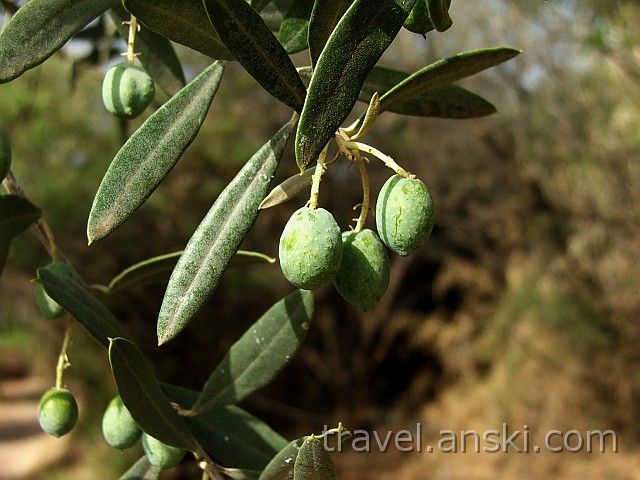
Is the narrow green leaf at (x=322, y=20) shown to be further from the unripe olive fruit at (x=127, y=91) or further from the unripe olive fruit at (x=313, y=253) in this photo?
the unripe olive fruit at (x=127, y=91)

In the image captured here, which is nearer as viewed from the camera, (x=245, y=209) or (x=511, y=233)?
(x=245, y=209)

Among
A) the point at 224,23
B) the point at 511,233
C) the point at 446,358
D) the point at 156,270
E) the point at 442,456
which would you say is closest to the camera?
the point at 224,23

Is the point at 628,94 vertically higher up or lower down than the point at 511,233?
higher up

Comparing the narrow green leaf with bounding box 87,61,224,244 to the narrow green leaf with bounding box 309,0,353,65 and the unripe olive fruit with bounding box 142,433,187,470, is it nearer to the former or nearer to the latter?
the narrow green leaf with bounding box 309,0,353,65

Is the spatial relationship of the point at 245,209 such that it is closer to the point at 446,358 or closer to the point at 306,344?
the point at 306,344

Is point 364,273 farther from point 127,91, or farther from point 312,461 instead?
point 127,91

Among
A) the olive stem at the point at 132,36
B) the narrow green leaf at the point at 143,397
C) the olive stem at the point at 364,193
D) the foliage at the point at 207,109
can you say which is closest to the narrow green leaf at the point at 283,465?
the foliage at the point at 207,109

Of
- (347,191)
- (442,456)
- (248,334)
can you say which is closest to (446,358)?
(442,456)

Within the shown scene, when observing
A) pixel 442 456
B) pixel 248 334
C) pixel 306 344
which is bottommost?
pixel 442 456
